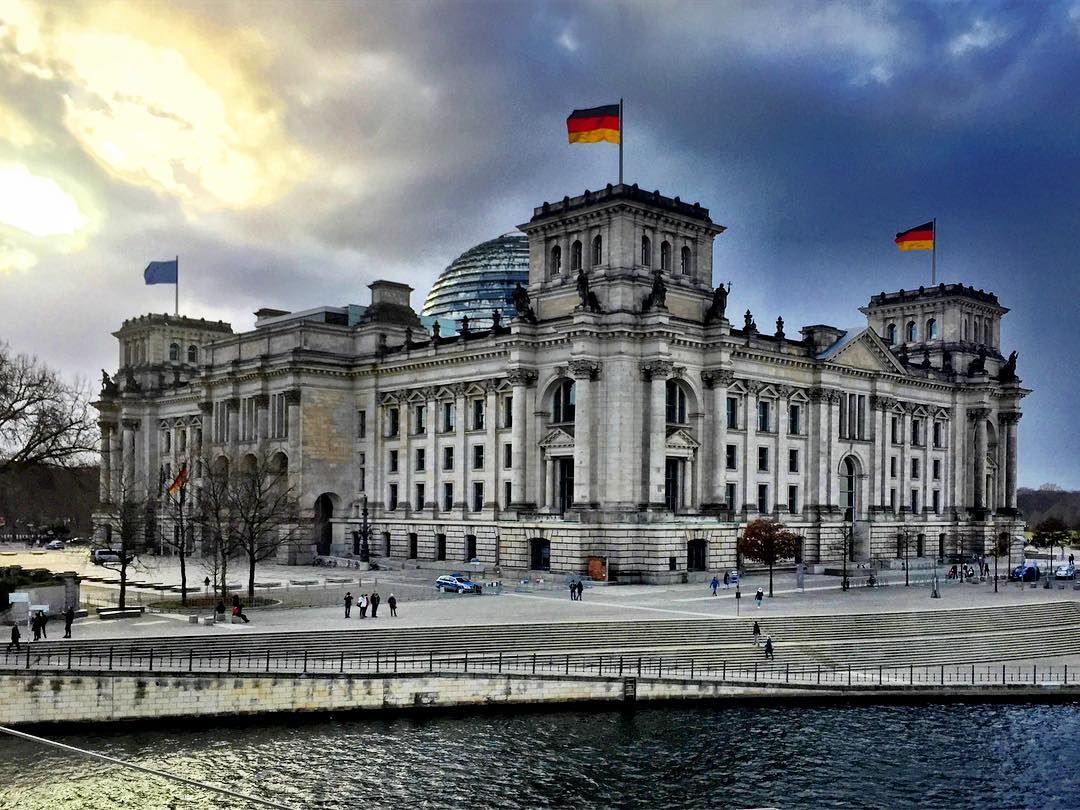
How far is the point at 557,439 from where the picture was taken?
84875mm

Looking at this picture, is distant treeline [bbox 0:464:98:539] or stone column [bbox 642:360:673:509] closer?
stone column [bbox 642:360:673:509]

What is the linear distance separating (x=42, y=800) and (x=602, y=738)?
1839 centimetres

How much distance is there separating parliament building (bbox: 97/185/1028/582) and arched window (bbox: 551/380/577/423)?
0.24 m

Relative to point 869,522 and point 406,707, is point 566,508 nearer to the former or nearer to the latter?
point 869,522

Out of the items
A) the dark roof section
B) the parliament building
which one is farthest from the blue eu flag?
the dark roof section

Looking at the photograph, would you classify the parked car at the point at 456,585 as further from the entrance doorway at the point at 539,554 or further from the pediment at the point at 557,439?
the pediment at the point at 557,439

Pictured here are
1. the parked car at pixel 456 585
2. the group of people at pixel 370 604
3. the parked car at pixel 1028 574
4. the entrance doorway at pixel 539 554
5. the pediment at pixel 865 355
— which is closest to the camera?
the group of people at pixel 370 604

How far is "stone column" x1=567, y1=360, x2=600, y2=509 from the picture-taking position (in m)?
80.6

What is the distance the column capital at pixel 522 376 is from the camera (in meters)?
85.7

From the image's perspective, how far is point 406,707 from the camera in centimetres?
4453

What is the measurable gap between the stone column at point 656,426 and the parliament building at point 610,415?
6.8 inches

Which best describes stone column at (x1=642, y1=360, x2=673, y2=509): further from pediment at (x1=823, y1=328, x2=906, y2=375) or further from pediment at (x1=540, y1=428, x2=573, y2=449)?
pediment at (x1=823, y1=328, x2=906, y2=375)

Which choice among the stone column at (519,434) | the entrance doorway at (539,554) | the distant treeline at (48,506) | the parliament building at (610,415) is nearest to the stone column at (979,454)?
the parliament building at (610,415)

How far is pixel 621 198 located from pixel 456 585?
29.7 meters
